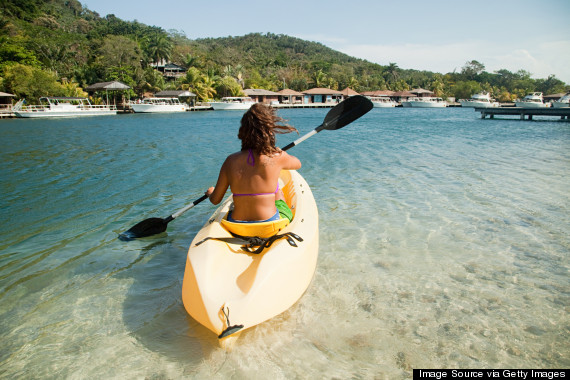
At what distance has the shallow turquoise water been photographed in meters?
2.71

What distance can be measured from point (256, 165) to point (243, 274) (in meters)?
0.92

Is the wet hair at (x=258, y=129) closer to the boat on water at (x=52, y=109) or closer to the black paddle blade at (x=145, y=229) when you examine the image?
the black paddle blade at (x=145, y=229)

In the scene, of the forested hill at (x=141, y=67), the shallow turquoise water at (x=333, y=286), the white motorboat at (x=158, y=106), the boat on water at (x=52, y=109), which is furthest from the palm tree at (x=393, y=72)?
the shallow turquoise water at (x=333, y=286)

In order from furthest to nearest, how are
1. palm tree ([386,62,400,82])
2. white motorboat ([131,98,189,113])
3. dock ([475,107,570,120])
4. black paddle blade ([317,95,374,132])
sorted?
palm tree ([386,62,400,82]), white motorboat ([131,98,189,113]), dock ([475,107,570,120]), black paddle blade ([317,95,374,132])

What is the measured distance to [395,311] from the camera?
130 inches

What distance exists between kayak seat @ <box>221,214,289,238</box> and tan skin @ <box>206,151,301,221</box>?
7 cm

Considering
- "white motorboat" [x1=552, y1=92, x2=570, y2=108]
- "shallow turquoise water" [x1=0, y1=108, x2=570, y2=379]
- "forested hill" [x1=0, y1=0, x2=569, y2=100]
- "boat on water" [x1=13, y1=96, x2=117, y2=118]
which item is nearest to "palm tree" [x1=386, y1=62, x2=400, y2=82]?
"forested hill" [x1=0, y1=0, x2=569, y2=100]

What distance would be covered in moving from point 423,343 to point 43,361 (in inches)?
121

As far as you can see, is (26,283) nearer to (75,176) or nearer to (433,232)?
(433,232)

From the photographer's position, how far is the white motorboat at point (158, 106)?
46812mm

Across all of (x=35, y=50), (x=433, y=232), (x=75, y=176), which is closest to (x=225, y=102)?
(x=35, y=50)

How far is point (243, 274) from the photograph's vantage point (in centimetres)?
289

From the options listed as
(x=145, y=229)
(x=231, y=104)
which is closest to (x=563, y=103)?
(x=231, y=104)

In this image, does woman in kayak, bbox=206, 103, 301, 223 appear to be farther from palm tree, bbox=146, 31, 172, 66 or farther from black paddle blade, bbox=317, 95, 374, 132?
palm tree, bbox=146, 31, 172, 66
